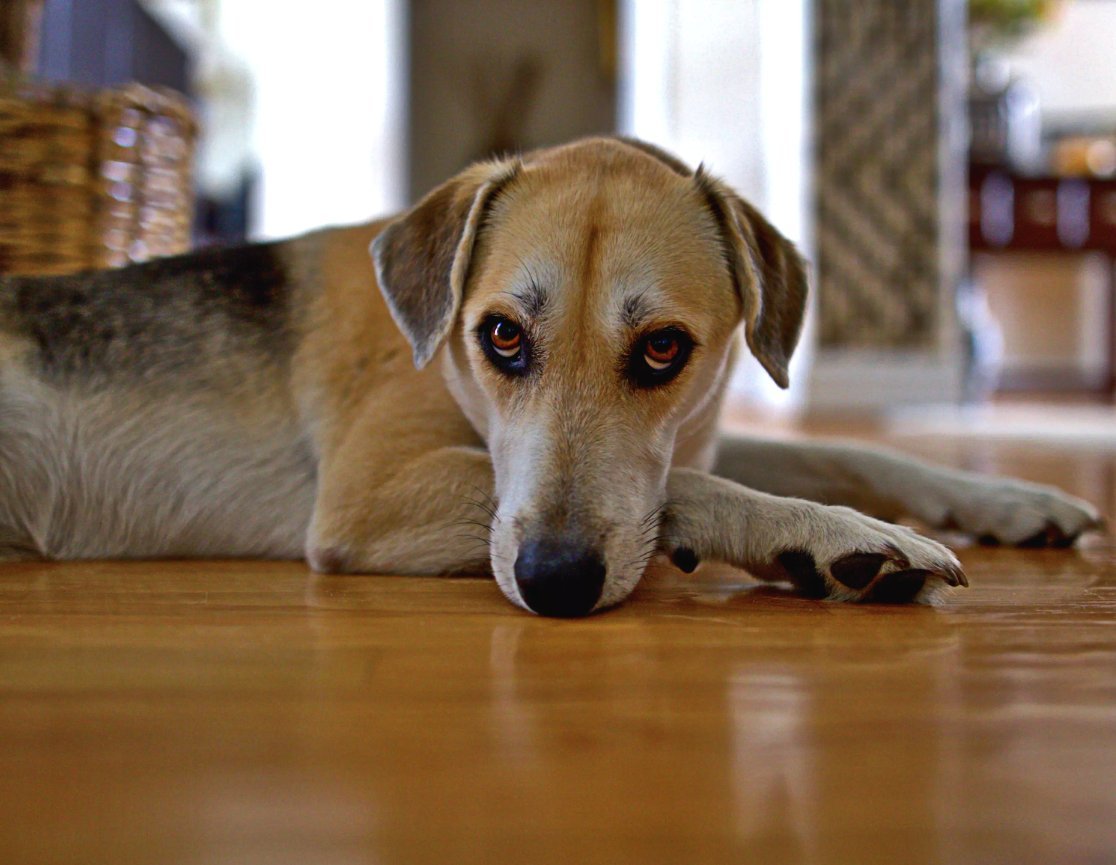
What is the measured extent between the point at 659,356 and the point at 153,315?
1.13 metres

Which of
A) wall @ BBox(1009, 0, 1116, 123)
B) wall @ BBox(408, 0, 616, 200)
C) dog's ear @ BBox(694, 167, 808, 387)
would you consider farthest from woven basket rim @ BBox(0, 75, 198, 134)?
wall @ BBox(1009, 0, 1116, 123)

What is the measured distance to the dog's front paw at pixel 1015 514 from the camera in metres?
2.18

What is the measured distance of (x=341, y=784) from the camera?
2.92 ft

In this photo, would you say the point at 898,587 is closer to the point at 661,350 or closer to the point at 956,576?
the point at 956,576

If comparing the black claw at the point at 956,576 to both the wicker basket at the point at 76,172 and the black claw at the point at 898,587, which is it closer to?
the black claw at the point at 898,587

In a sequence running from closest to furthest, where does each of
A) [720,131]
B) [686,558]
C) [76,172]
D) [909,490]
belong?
[686,558]
[909,490]
[76,172]
[720,131]

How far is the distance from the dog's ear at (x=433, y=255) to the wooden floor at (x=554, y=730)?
0.47 m

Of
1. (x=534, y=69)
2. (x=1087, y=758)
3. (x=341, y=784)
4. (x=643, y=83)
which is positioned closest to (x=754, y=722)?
(x=1087, y=758)

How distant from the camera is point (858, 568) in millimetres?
1553

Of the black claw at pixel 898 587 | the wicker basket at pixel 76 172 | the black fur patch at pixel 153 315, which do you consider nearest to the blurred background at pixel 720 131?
the wicker basket at pixel 76 172

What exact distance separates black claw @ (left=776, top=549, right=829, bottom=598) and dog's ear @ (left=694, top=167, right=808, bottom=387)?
346 mm

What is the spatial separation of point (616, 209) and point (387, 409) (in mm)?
577

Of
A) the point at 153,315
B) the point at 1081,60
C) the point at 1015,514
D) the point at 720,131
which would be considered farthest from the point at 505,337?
the point at 1081,60

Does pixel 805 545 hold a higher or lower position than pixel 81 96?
lower
